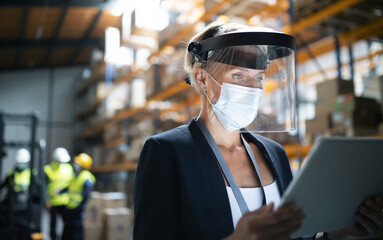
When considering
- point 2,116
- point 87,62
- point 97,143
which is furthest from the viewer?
point 87,62

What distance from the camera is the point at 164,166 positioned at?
3.38 feet

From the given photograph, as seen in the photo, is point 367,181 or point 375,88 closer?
point 367,181

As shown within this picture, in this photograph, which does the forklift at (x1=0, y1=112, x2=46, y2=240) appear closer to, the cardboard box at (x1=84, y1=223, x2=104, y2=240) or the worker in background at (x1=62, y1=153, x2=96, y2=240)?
the worker in background at (x1=62, y1=153, x2=96, y2=240)

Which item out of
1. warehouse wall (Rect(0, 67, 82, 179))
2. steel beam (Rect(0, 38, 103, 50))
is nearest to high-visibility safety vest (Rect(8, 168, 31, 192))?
steel beam (Rect(0, 38, 103, 50))

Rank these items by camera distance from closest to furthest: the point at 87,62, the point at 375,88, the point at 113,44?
the point at 375,88, the point at 113,44, the point at 87,62

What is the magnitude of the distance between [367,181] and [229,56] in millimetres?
560

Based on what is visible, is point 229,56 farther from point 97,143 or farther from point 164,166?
point 97,143

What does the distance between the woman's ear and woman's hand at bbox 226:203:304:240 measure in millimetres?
513

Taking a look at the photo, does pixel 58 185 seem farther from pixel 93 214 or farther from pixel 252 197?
pixel 252 197

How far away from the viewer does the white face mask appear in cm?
114

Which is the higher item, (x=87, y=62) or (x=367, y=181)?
(x=87, y=62)

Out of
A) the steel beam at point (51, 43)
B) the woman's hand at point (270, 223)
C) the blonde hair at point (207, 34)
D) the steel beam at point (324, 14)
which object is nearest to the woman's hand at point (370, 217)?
the woman's hand at point (270, 223)

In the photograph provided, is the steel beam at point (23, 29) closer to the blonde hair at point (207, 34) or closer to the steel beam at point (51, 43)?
the steel beam at point (51, 43)

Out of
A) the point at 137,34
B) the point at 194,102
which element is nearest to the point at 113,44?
the point at 137,34
